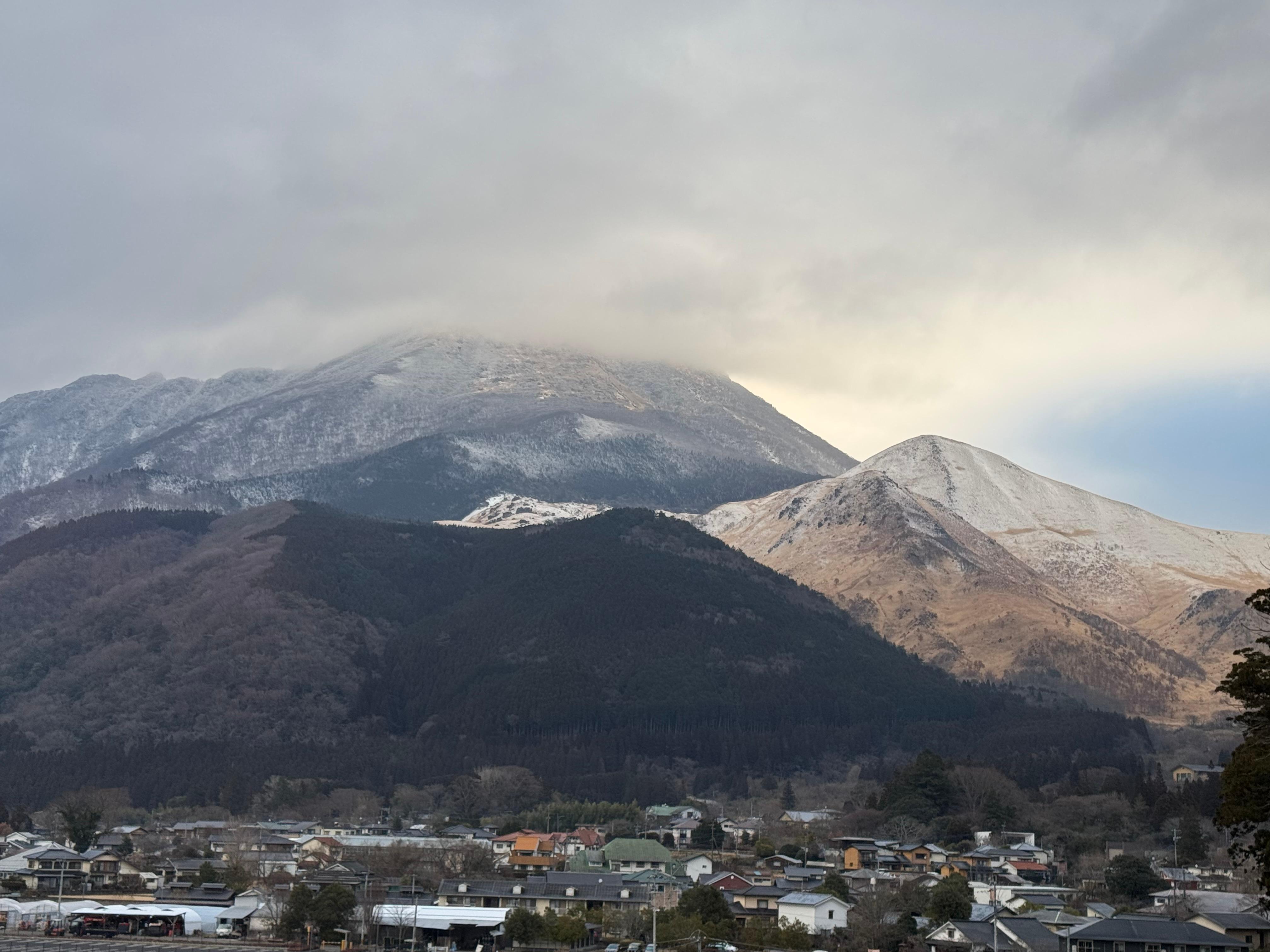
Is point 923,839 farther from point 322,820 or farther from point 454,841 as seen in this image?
point 322,820

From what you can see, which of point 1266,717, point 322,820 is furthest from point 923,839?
point 1266,717

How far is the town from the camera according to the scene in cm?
9131

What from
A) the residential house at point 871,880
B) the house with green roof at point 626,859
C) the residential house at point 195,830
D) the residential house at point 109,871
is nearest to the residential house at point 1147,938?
the residential house at point 871,880

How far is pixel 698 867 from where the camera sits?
417ft

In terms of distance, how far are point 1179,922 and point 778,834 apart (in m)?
76.1

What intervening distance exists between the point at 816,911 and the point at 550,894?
1855 centimetres

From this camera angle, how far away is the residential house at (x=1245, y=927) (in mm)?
79812

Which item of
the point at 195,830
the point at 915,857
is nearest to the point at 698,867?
the point at 915,857

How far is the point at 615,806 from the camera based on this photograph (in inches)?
6703

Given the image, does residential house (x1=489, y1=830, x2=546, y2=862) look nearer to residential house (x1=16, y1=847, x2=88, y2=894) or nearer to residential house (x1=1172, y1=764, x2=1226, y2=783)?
residential house (x1=16, y1=847, x2=88, y2=894)

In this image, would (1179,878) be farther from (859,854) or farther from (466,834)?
(466,834)

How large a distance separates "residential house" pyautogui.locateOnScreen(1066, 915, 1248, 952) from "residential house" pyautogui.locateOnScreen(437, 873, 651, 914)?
31702mm

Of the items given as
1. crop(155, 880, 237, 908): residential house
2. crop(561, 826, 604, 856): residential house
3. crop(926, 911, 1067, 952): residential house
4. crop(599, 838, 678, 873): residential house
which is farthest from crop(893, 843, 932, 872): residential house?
crop(155, 880, 237, 908): residential house

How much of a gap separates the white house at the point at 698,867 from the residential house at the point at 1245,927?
49.0 m
